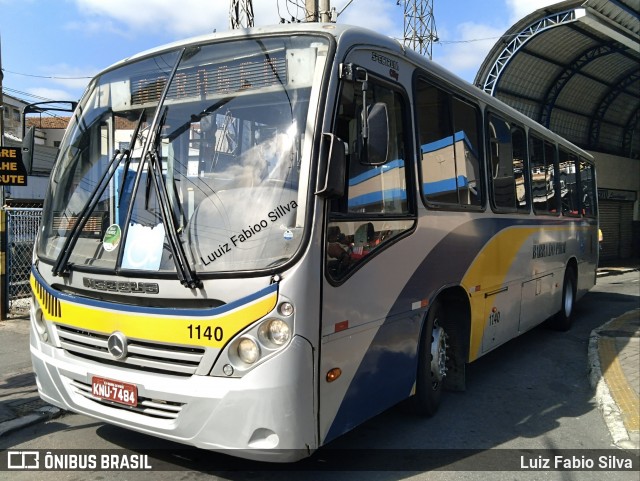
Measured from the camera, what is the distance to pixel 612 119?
90.7 feet

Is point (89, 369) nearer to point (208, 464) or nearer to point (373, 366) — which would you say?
point (208, 464)

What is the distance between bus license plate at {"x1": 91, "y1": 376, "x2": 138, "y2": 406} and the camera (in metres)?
3.55

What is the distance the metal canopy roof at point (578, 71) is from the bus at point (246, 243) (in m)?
14.7

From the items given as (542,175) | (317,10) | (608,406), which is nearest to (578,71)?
(317,10)

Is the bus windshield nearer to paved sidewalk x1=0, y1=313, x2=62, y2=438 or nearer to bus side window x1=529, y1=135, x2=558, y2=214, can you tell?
paved sidewalk x1=0, y1=313, x2=62, y2=438

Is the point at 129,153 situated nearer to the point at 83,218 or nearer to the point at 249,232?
the point at 83,218

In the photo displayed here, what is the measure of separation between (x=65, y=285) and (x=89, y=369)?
0.63 metres

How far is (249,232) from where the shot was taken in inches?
136

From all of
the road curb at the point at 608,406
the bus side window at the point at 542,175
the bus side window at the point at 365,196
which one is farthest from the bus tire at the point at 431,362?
the bus side window at the point at 542,175

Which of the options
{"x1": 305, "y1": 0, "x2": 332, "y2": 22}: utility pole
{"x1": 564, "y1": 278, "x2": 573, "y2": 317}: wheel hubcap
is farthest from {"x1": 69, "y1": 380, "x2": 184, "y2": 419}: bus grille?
{"x1": 305, "y1": 0, "x2": 332, "y2": 22}: utility pole

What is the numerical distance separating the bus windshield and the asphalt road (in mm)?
1529

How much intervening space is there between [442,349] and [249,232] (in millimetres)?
2645

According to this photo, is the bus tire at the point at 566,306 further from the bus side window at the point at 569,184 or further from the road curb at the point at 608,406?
the road curb at the point at 608,406

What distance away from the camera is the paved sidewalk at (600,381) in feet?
16.4
